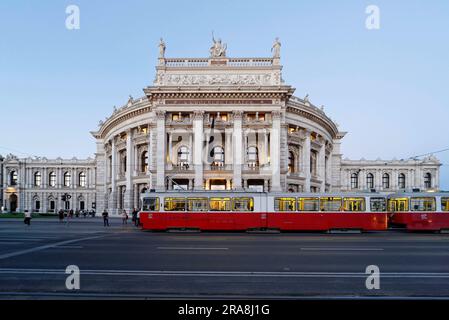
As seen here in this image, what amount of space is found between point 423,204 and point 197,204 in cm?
1658

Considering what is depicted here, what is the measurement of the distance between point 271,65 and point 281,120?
259 inches

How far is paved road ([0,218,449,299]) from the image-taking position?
714 cm

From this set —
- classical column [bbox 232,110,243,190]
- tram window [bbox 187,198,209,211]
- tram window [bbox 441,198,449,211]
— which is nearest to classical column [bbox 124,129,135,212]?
classical column [bbox 232,110,243,190]

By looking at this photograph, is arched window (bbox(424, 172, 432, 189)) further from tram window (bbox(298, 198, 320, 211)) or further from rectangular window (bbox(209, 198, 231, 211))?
rectangular window (bbox(209, 198, 231, 211))

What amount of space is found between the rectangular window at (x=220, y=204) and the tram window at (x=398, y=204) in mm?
13021

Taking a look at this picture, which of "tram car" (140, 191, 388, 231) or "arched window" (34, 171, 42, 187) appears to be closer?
"tram car" (140, 191, 388, 231)

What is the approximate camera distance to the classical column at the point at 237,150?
37.9 metres

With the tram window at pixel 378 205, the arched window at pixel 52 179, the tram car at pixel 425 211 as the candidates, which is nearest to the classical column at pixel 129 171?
the tram window at pixel 378 205

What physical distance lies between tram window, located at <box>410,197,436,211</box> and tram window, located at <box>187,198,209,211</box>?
50.0 feet

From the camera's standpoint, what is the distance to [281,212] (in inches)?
914

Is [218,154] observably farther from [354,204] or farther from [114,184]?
[354,204]

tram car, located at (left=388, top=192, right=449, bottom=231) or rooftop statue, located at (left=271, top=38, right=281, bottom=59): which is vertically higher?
rooftop statue, located at (left=271, top=38, right=281, bottom=59)

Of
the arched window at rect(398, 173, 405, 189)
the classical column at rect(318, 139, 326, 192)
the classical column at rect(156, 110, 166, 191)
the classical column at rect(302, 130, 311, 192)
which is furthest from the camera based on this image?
the arched window at rect(398, 173, 405, 189)
